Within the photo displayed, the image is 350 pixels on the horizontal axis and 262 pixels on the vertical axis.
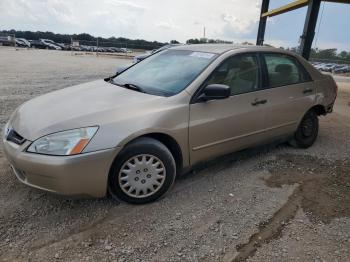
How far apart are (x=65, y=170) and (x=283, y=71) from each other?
3259mm

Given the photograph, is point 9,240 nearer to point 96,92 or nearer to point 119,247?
point 119,247

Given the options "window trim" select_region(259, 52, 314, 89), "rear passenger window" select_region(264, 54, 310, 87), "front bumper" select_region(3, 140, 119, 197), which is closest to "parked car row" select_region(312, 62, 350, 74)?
"window trim" select_region(259, 52, 314, 89)

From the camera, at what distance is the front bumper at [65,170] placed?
2877mm

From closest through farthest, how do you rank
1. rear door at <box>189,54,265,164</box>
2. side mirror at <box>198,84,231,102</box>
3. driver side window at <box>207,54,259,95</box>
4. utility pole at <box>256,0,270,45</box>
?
side mirror at <box>198,84,231,102</box> → rear door at <box>189,54,265,164</box> → driver side window at <box>207,54,259,95</box> → utility pole at <box>256,0,270,45</box>

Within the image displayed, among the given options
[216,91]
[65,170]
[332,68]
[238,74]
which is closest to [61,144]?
[65,170]

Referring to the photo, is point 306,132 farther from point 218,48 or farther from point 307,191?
point 218,48

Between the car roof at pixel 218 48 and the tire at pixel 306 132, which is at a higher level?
the car roof at pixel 218 48

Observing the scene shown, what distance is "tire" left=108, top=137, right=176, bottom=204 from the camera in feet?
10.5

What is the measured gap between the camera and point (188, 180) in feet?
13.2

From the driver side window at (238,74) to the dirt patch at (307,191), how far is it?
1.13 meters

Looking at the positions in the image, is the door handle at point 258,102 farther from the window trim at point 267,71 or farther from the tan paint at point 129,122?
the window trim at point 267,71

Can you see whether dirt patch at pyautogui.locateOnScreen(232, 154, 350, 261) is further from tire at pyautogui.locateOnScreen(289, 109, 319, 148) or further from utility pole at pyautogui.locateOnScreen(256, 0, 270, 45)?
utility pole at pyautogui.locateOnScreen(256, 0, 270, 45)

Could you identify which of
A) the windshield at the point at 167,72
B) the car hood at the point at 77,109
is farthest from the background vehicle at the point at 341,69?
the car hood at the point at 77,109

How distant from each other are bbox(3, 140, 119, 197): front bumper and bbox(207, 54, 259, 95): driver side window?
153cm
